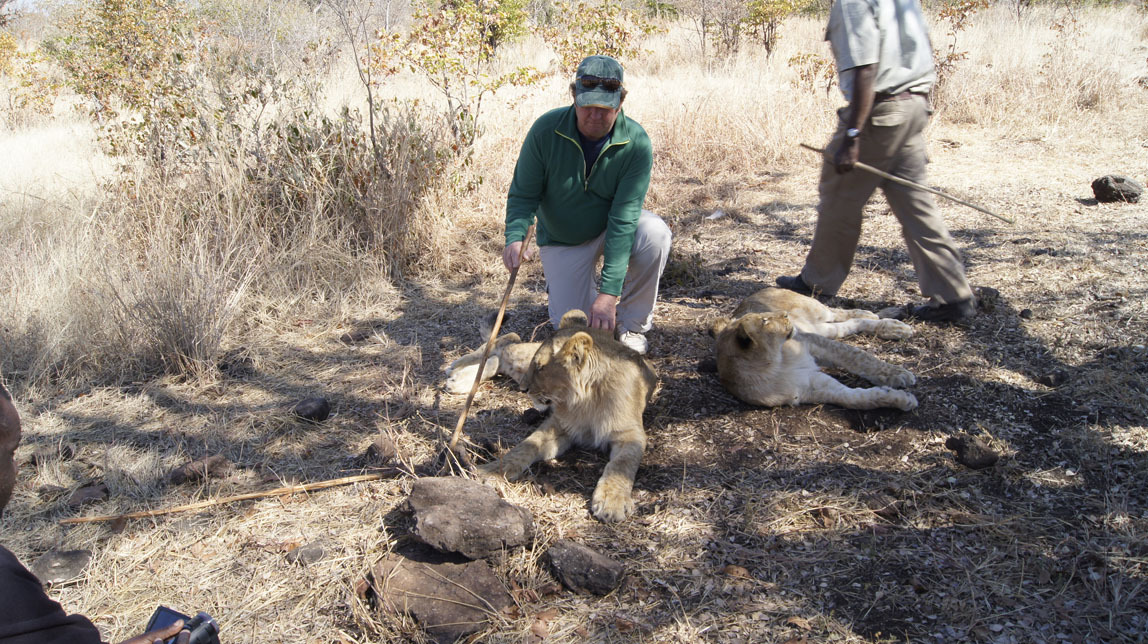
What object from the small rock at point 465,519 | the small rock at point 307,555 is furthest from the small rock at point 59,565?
the small rock at point 465,519

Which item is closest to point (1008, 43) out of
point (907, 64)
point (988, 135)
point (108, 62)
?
point (988, 135)

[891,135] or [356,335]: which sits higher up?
[891,135]

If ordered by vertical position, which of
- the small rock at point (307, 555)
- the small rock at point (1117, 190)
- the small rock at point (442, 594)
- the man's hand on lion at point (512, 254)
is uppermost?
the small rock at point (1117, 190)

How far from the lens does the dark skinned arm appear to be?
4281mm

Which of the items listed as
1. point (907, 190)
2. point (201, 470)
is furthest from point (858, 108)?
point (201, 470)

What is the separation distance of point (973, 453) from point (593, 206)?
257 cm

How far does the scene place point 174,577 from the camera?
120 inches

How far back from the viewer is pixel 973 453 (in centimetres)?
333

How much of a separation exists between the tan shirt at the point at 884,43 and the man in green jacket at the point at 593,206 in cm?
128

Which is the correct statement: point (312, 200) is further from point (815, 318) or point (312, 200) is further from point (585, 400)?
point (815, 318)

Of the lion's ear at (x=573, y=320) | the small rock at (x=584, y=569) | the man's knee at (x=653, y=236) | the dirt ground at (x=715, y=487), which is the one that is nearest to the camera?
the dirt ground at (x=715, y=487)

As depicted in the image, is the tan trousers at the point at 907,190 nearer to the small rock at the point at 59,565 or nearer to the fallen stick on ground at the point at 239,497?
the fallen stick on ground at the point at 239,497

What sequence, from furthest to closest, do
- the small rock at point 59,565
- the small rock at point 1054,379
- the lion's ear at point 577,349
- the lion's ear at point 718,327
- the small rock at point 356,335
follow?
1. the small rock at point 356,335
2. the lion's ear at point 718,327
3. the small rock at point 1054,379
4. the lion's ear at point 577,349
5. the small rock at point 59,565

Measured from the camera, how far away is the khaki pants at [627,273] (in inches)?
191
